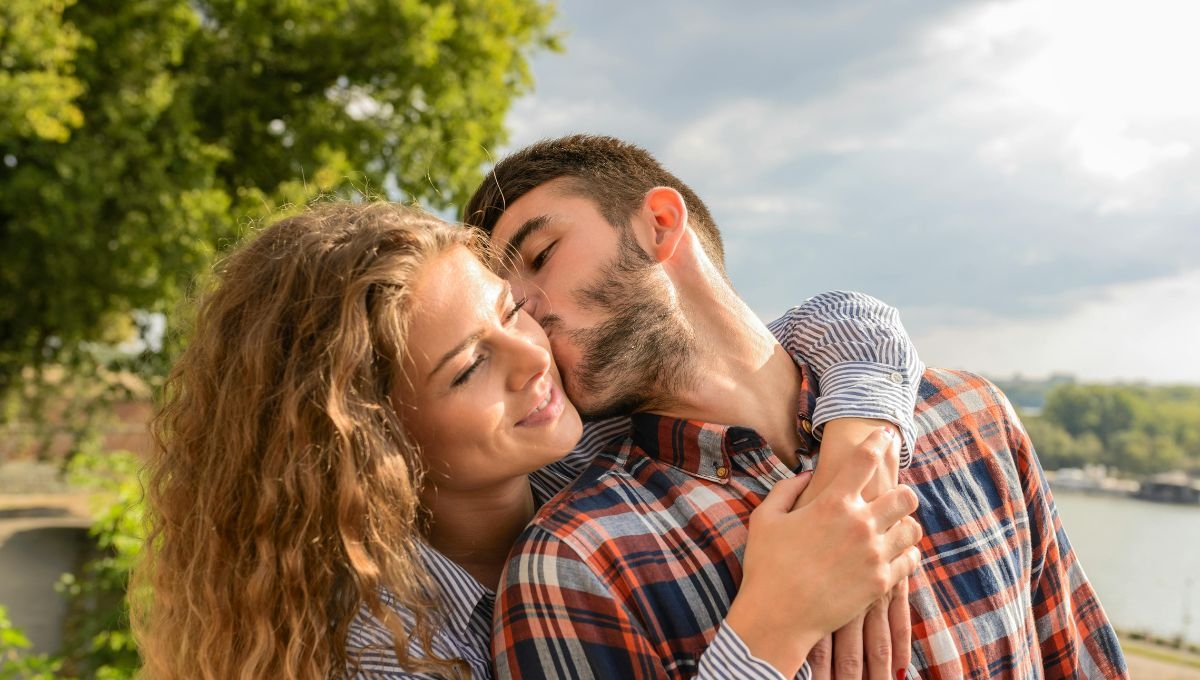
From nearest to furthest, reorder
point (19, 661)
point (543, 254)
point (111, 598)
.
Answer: point (543, 254)
point (19, 661)
point (111, 598)

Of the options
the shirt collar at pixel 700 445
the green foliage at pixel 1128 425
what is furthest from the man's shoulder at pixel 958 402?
the green foliage at pixel 1128 425

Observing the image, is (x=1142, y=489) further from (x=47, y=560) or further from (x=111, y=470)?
(x=47, y=560)

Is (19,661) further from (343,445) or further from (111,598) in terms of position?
(343,445)

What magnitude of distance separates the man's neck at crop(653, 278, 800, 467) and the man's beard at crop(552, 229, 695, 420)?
4 centimetres

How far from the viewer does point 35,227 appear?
36.4 feet

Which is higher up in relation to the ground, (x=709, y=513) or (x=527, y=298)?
(x=527, y=298)

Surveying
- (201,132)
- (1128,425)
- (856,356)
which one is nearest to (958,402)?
(856,356)

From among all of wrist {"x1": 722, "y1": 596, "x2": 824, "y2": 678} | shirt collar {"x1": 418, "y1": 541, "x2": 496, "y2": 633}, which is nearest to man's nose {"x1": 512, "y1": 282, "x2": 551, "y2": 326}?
shirt collar {"x1": 418, "y1": 541, "x2": 496, "y2": 633}

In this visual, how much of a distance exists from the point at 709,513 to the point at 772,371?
535mm

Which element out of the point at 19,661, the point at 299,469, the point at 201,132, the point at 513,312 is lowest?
the point at 19,661

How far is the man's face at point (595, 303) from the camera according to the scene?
220 centimetres

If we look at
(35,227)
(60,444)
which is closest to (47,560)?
(35,227)

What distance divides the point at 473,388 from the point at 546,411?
0.17 metres

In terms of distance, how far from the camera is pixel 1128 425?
859 centimetres
